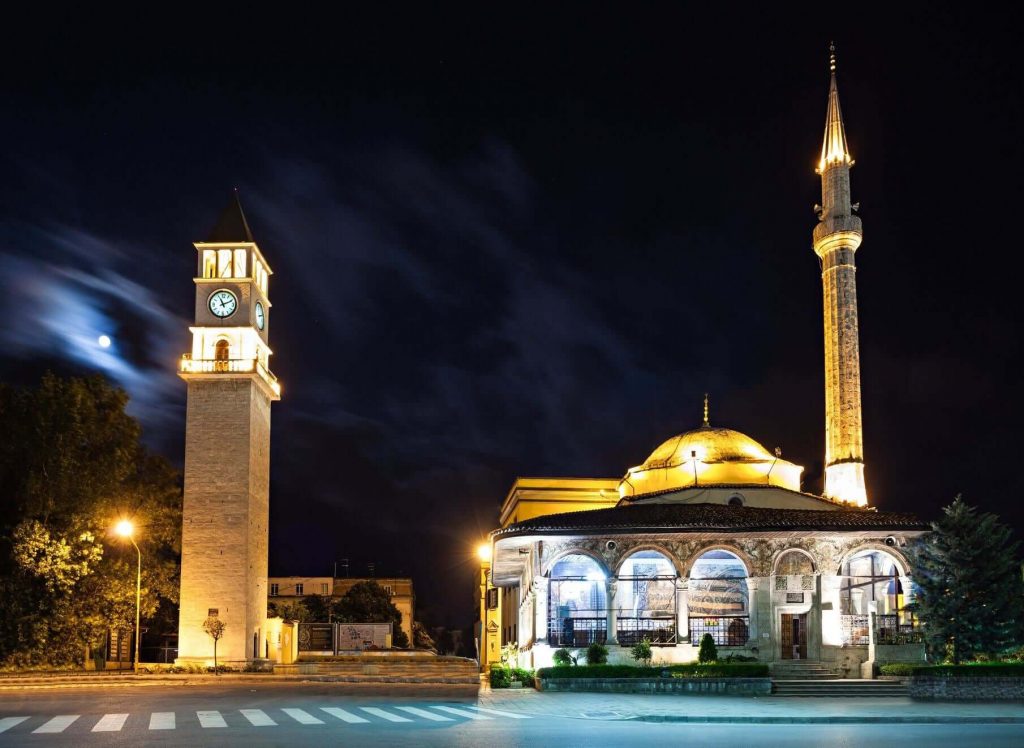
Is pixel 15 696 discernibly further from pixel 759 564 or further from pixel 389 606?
pixel 389 606

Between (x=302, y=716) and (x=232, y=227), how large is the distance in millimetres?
36127

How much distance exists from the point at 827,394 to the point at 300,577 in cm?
6466

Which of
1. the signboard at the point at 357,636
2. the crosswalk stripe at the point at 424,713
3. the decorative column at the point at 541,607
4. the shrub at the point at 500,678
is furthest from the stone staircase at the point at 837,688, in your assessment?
the signboard at the point at 357,636

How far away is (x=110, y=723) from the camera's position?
60.3ft

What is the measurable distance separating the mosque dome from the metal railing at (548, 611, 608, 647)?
7.34 m

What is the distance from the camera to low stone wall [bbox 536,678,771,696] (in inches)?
1090

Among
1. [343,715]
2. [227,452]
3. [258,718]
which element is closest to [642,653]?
[343,715]

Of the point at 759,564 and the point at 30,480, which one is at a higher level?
the point at 30,480

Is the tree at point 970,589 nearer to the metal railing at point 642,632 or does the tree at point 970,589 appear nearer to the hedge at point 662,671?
the hedge at point 662,671

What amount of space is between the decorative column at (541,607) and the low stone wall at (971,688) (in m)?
13.1

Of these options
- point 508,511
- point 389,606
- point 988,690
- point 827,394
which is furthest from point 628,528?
point 389,606

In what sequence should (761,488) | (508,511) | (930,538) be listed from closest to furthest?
(930,538) < (761,488) < (508,511)

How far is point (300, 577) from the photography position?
4008 inches

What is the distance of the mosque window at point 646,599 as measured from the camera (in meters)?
38.9
